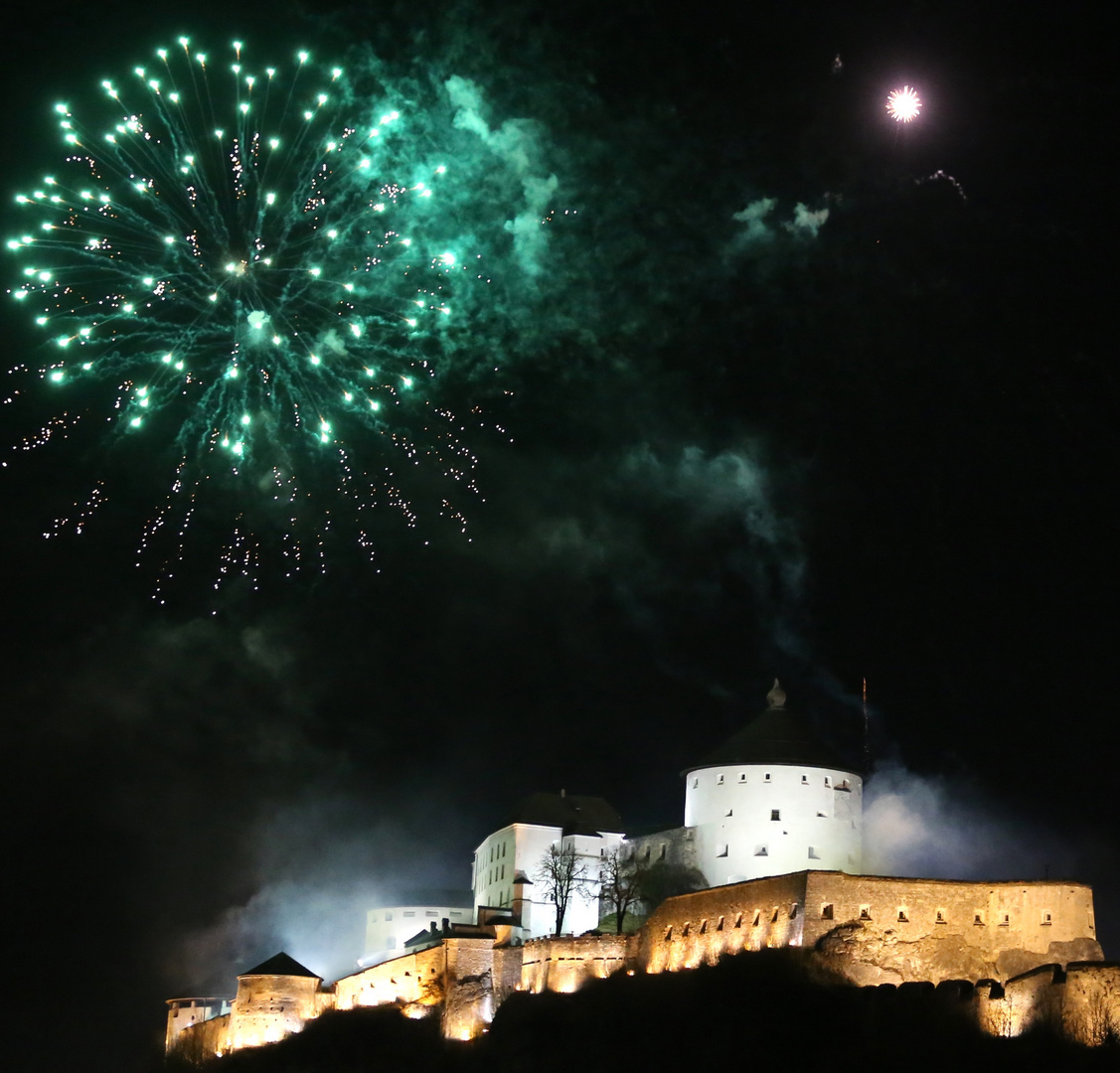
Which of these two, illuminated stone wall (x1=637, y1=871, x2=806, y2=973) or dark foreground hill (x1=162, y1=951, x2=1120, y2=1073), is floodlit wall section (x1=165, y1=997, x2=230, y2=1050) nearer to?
dark foreground hill (x1=162, y1=951, x2=1120, y2=1073)

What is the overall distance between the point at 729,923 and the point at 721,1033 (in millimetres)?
7365

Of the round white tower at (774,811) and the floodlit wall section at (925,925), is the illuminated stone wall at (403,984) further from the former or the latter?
the floodlit wall section at (925,925)

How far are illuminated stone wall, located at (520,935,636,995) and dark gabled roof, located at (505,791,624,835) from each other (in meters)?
11.5

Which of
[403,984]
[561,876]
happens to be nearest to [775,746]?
[561,876]

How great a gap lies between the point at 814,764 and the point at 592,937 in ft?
39.8

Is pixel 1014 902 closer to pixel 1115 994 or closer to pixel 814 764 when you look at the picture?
pixel 1115 994

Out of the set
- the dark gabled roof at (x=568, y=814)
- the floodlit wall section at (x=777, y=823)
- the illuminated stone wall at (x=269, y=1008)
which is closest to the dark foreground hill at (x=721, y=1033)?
the illuminated stone wall at (x=269, y=1008)

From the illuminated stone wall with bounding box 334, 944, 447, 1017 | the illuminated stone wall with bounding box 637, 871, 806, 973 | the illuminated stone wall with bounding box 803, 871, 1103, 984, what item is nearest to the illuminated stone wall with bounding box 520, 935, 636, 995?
the illuminated stone wall with bounding box 637, 871, 806, 973

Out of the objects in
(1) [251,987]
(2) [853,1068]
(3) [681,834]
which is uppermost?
(3) [681,834]

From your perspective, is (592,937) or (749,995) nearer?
(749,995)

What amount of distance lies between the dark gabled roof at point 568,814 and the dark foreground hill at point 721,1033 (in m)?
Answer: 13.2

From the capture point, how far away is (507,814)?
8369 centimetres

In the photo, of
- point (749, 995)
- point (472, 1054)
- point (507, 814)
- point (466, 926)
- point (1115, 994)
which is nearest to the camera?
point (1115, 994)

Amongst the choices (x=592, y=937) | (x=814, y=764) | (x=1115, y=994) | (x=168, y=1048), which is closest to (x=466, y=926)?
(x=592, y=937)
